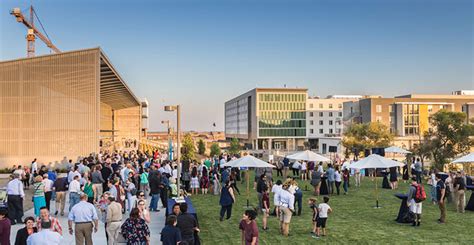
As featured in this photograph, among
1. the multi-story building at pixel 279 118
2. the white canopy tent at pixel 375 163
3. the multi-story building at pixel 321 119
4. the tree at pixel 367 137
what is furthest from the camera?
the multi-story building at pixel 321 119

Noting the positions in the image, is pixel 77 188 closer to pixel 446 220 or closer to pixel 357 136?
pixel 446 220

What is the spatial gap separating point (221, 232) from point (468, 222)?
765cm

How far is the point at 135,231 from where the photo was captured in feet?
24.9

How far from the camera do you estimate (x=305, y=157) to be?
20.9m

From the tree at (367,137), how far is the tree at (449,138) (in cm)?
1052

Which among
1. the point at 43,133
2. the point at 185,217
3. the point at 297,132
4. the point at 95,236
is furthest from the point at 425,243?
the point at 297,132

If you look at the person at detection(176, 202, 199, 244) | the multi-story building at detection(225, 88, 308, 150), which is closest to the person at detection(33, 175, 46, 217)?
the person at detection(176, 202, 199, 244)

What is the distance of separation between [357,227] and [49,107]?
81.4 feet

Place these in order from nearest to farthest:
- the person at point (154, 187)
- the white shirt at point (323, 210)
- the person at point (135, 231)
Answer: the person at point (135, 231)
the white shirt at point (323, 210)
the person at point (154, 187)

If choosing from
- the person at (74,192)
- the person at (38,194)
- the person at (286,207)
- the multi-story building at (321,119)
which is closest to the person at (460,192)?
the person at (286,207)

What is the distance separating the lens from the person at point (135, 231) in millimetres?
7590

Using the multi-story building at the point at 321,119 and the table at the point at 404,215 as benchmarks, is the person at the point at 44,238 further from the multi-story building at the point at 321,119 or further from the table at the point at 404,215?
the multi-story building at the point at 321,119

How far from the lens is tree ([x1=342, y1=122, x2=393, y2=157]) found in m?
48.1

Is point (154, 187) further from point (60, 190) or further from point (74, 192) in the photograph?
point (60, 190)
